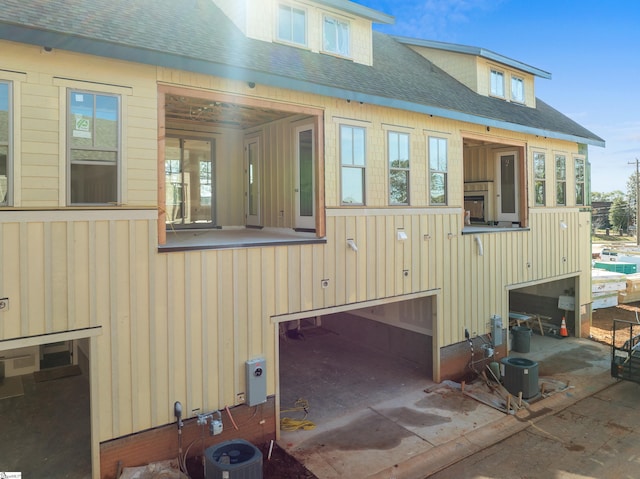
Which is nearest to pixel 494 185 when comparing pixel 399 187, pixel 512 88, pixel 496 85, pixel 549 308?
pixel 496 85

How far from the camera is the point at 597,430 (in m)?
8.92

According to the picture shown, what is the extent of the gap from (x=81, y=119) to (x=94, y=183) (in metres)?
0.91

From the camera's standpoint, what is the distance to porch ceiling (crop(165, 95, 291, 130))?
29.9 ft

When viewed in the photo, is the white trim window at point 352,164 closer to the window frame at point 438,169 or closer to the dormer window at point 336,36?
the window frame at point 438,169

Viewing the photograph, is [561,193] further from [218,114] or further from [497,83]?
[218,114]

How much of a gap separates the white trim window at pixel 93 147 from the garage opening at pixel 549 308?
44.5ft

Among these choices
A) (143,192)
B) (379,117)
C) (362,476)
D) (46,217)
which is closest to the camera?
(46,217)

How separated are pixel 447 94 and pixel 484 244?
4.23m

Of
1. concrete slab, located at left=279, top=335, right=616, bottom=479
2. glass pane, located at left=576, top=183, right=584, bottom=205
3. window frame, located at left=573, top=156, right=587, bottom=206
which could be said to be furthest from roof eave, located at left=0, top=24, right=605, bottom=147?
glass pane, located at left=576, top=183, right=584, bottom=205

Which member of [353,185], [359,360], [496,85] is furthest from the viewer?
[496,85]

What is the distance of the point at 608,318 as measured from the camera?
1911 centimetres

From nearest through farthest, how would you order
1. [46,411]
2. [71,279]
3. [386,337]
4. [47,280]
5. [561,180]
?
[47,280] → [71,279] → [46,411] → [386,337] → [561,180]

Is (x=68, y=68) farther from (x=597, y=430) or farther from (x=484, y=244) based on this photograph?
(x=597, y=430)

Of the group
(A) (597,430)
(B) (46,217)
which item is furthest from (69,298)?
(A) (597,430)
